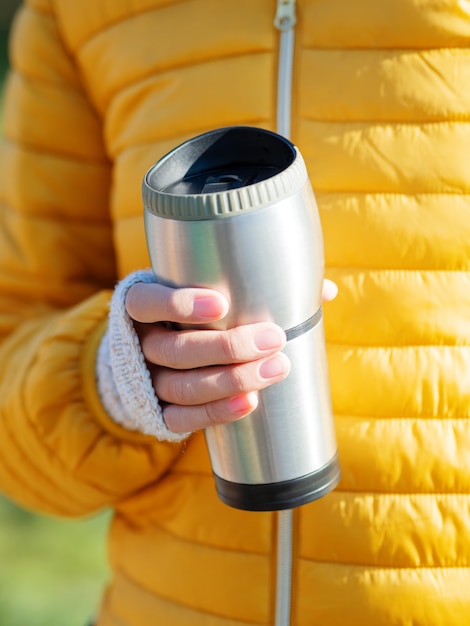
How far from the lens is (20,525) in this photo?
2189 millimetres

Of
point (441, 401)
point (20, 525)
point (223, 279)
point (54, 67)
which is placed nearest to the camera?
point (223, 279)

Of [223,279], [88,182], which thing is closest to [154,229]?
[223,279]

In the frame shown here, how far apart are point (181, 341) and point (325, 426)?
15cm

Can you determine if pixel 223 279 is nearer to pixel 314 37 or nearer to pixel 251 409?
pixel 251 409

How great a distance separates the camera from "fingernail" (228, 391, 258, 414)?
27.1 inches

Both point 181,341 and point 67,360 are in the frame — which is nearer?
point 181,341

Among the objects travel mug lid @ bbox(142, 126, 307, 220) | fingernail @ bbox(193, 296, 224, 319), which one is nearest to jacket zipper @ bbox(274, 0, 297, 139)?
travel mug lid @ bbox(142, 126, 307, 220)

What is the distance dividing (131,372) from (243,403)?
0.47ft

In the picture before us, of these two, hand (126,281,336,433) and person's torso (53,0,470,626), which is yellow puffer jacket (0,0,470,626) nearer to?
person's torso (53,0,470,626)

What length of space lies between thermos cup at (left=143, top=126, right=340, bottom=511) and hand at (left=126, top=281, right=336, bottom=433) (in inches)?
0.5

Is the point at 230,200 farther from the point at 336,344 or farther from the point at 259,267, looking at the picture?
the point at 336,344

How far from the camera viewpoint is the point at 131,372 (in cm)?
79

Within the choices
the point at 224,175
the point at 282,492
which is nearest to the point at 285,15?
the point at 224,175

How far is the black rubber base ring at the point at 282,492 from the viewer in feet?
2.33
